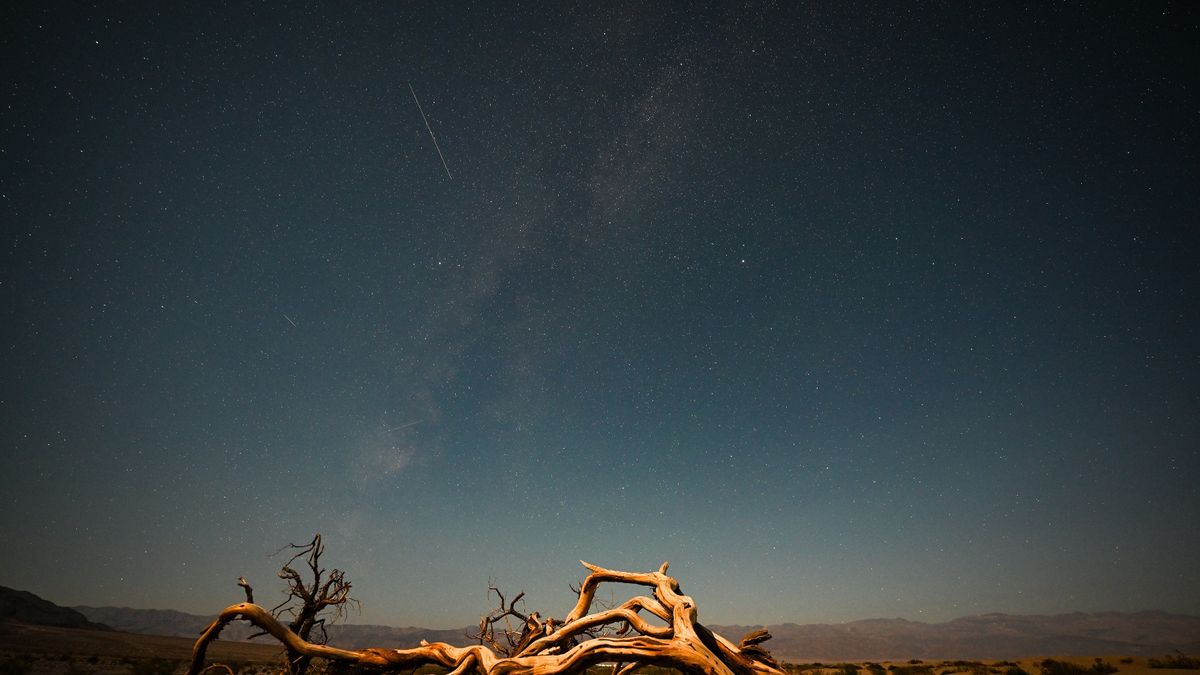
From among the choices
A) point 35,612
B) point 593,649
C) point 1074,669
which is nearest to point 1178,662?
point 1074,669

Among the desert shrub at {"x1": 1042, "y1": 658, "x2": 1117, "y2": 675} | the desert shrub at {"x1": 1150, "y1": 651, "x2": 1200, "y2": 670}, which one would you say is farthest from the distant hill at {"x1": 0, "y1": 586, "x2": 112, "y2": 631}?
the desert shrub at {"x1": 1150, "y1": 651, "x2": 1200, "y2": 670}

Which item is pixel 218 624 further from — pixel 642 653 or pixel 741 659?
pixel 741 659

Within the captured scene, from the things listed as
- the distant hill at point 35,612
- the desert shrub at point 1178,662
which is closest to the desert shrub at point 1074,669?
the desert shrub at point 1178,662

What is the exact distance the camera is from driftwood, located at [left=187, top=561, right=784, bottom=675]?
3.93 metres

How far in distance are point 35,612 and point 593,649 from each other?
823ft

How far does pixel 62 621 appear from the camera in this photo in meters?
152

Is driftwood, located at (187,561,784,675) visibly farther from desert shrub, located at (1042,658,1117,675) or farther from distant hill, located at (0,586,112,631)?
distant hill, located at (0,586,112,631)

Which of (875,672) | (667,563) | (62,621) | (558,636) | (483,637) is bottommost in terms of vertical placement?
(62,621)

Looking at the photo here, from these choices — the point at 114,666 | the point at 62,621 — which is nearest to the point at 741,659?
the point at 114,666

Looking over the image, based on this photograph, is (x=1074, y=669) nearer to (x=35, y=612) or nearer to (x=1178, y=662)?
(x=1178, y=662)

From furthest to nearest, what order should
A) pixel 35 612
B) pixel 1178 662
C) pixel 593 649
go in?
1. pixel 35 612
2. pixel 1178 662
3. pixel 593 649

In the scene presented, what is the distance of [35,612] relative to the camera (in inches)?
6127

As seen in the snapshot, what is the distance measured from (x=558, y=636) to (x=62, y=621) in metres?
240

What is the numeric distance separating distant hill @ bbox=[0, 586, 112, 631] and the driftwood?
217 metres
